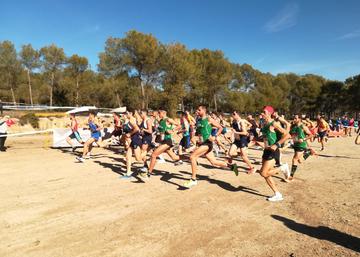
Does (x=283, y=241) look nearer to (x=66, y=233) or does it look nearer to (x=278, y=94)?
(x=66, y=233)

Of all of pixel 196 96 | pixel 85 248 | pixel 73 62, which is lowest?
pixel 85 248

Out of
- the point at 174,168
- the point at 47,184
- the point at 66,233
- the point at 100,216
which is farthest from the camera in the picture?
the point at 174,168

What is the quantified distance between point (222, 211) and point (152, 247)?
Result: 1929mm

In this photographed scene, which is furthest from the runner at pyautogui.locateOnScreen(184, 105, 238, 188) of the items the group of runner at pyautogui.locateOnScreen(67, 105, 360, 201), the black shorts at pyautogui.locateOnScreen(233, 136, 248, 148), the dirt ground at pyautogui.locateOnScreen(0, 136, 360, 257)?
the black shorts at pyautogui.locateOnScreen(233, 136, 248, 148)

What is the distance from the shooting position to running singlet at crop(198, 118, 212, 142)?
765cm

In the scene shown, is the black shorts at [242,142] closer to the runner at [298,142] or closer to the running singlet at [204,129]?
the runner at [298,142]

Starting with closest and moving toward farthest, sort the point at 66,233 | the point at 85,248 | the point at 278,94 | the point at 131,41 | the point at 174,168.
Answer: the point at 85,248
the point at 66,233
the point at 174,168
the point at 131,41
the point at 278,94

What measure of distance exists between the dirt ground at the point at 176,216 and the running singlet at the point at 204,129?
127 cm

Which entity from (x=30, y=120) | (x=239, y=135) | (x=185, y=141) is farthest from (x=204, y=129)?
(x=30, y=120)

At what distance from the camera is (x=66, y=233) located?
487cm

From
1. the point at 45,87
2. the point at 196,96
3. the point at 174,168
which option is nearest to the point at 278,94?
the point at 196,96

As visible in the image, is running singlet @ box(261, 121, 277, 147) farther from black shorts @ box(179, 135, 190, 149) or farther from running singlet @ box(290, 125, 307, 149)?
black shorts @ box(179, 135, 190, 149)

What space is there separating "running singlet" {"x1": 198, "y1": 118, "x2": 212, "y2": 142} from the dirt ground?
50.2 inches

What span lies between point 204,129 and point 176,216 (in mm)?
2696
